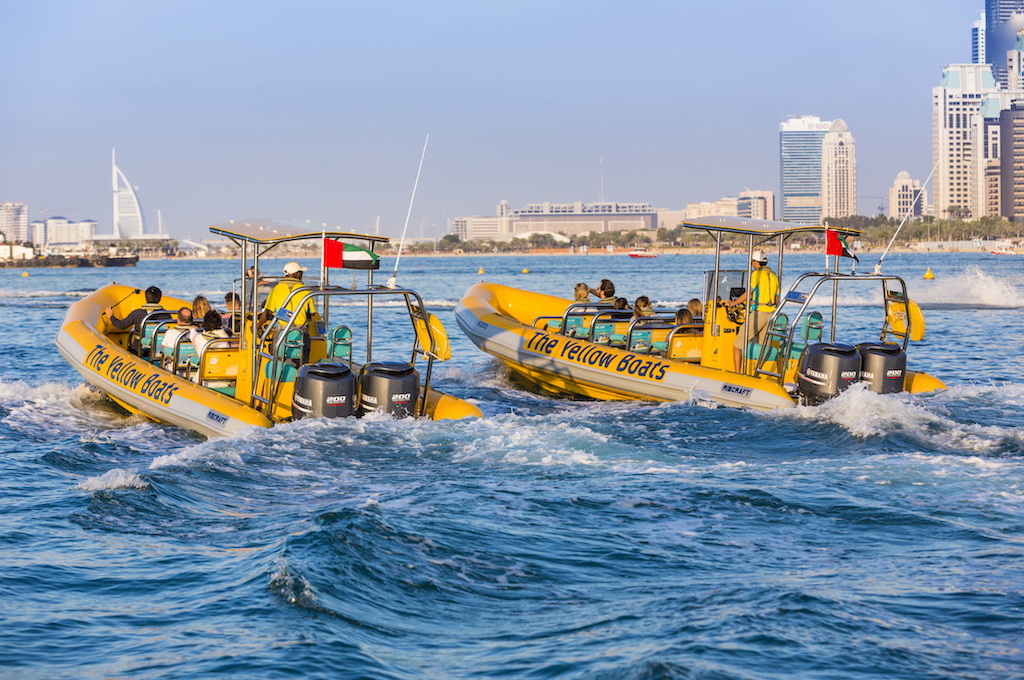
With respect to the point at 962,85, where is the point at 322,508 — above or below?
below

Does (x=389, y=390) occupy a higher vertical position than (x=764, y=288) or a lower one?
lower

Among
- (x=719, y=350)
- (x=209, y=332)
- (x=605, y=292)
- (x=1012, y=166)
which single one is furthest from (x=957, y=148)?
(x=209, y=332)

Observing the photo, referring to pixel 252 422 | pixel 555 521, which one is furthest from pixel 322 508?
pixel 252 422

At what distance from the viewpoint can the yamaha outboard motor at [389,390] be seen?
31.2 ft

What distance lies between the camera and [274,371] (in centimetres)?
946

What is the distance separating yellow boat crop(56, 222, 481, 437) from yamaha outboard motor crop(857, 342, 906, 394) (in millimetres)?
3853

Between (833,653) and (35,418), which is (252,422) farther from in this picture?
(833,653)

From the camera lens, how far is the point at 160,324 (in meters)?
11.5

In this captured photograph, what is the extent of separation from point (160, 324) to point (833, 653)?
845 cm

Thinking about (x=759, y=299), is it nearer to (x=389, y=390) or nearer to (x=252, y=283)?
(x=389, y=390)

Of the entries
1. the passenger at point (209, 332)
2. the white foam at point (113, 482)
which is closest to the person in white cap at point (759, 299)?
the passenger at point (209, 332)

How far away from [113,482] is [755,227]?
6875mm

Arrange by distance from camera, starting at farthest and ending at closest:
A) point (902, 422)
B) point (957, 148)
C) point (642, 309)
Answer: point (957, 148), point (642, 309), point (902, 422)

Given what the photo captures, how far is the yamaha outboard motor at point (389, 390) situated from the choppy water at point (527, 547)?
0.16 meters
